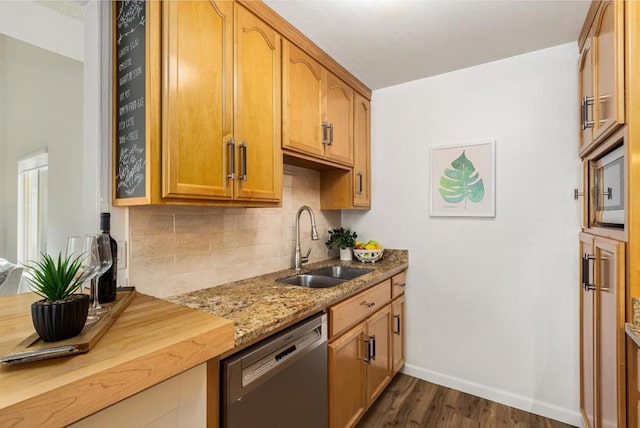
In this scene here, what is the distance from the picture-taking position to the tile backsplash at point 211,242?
1.47 metres

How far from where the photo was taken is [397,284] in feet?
7.95

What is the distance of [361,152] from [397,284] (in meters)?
1.07

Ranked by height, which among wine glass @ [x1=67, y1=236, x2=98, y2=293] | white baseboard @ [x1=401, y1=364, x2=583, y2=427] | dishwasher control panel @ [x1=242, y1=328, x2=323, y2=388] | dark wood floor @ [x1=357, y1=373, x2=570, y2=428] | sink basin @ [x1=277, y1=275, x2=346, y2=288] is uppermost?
wine glass @ [x1=67, y1=236, x2=98, y2=293]

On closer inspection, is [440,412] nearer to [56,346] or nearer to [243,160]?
[243,160]

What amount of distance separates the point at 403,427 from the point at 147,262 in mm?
1760

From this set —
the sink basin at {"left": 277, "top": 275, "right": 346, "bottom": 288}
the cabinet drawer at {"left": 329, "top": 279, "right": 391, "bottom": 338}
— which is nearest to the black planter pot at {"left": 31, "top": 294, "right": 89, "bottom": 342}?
the cabinet drawer at {"left": 329, "top": 279, "right": 391, "bottom": 338}

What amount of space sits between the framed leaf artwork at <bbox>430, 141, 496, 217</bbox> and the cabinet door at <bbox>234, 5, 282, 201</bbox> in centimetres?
131

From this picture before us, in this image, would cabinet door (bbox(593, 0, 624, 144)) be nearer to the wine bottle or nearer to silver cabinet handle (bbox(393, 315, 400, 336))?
silver cabinet handle (bbox(393, 315, 400, 336))

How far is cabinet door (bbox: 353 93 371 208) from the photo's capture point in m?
2.52

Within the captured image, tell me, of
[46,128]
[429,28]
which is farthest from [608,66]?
[46,128]

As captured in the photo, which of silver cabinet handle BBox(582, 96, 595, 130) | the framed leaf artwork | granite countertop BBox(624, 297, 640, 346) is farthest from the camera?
the framed leaf artwork

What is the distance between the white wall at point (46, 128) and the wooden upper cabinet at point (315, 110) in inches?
37.3

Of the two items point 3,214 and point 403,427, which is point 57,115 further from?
point 403,427

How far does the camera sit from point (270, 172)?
166 cm
